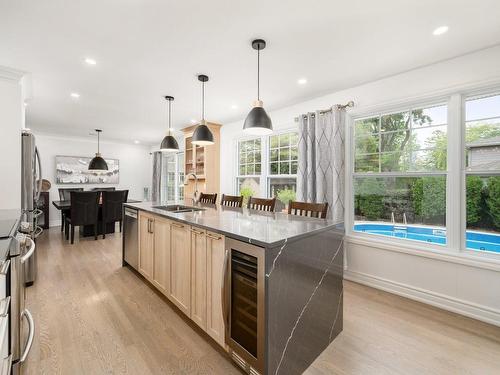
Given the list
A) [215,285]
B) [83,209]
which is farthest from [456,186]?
[83,209]

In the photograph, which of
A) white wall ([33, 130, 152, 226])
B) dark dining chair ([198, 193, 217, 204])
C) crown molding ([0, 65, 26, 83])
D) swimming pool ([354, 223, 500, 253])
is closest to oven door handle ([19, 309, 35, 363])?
dark dining chair ([198, 193, 217, 204])

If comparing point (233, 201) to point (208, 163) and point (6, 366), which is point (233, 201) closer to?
point (208, 163)

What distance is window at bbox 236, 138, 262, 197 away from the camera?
4.71m

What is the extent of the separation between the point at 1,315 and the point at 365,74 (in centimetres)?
351

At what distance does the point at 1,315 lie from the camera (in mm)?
793

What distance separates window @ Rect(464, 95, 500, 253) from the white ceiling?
621mm

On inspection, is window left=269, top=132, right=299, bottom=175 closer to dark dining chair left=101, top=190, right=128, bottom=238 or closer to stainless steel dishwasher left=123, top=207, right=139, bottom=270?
stainless steel dishwasher left=123, top=207, right=139, bottom=270

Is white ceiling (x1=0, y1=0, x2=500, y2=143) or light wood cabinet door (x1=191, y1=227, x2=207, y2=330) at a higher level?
white ceiling (x1=0, y1=0, x2=500, y2=143)

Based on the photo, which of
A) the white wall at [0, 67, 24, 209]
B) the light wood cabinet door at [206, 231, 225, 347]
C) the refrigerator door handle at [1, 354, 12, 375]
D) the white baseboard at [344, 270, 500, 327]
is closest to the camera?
the refrigerator door handle at [1, 354, 12, 375]

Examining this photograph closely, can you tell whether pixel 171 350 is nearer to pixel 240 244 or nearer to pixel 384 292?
pixel 240 244

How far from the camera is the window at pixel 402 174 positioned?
2.70m

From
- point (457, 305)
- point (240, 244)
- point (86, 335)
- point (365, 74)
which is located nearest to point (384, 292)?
point (457, 305)

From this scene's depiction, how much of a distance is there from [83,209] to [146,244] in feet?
8.98

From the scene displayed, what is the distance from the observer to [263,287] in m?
1.34
